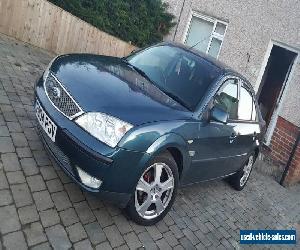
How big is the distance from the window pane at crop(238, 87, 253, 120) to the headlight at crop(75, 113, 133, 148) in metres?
2.62

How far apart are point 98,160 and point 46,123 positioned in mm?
799

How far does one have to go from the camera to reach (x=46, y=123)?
12.4ft

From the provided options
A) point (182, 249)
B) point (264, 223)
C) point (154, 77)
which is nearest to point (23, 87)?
point (154, 77)

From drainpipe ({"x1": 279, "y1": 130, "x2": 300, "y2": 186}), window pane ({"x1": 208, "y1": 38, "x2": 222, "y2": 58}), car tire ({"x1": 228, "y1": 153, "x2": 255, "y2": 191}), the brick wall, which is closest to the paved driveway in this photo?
car tire ({"x1": 228, "y1": 153, "x2": 255, "y2": 191})

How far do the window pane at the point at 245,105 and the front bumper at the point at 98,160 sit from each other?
252 centimetres

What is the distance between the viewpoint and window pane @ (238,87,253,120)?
5580 millimetres

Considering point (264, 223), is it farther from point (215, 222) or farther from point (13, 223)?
point (13, 223)

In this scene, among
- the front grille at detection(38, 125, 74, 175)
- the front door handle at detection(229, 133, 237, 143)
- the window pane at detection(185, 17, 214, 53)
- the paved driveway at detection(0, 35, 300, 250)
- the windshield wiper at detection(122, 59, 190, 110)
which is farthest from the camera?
the window pane at detection(185, 17, 214, 53)

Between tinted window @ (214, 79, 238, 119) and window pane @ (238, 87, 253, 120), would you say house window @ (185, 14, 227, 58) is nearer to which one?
window pane @ (238, 87, 253, 120)

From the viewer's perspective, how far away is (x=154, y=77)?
4.73 metres

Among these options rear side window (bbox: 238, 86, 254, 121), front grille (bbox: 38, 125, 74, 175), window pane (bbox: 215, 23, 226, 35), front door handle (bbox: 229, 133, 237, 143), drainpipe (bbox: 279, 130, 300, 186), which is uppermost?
window pane (bbox: 215, 23, 226, 35)

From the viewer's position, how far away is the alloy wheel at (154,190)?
3.87 metres

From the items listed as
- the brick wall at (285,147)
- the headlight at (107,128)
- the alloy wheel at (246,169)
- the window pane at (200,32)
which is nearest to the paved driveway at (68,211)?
the alloy wheel at (246,169)

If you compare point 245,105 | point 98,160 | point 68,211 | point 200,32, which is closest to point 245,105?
point 245,105
